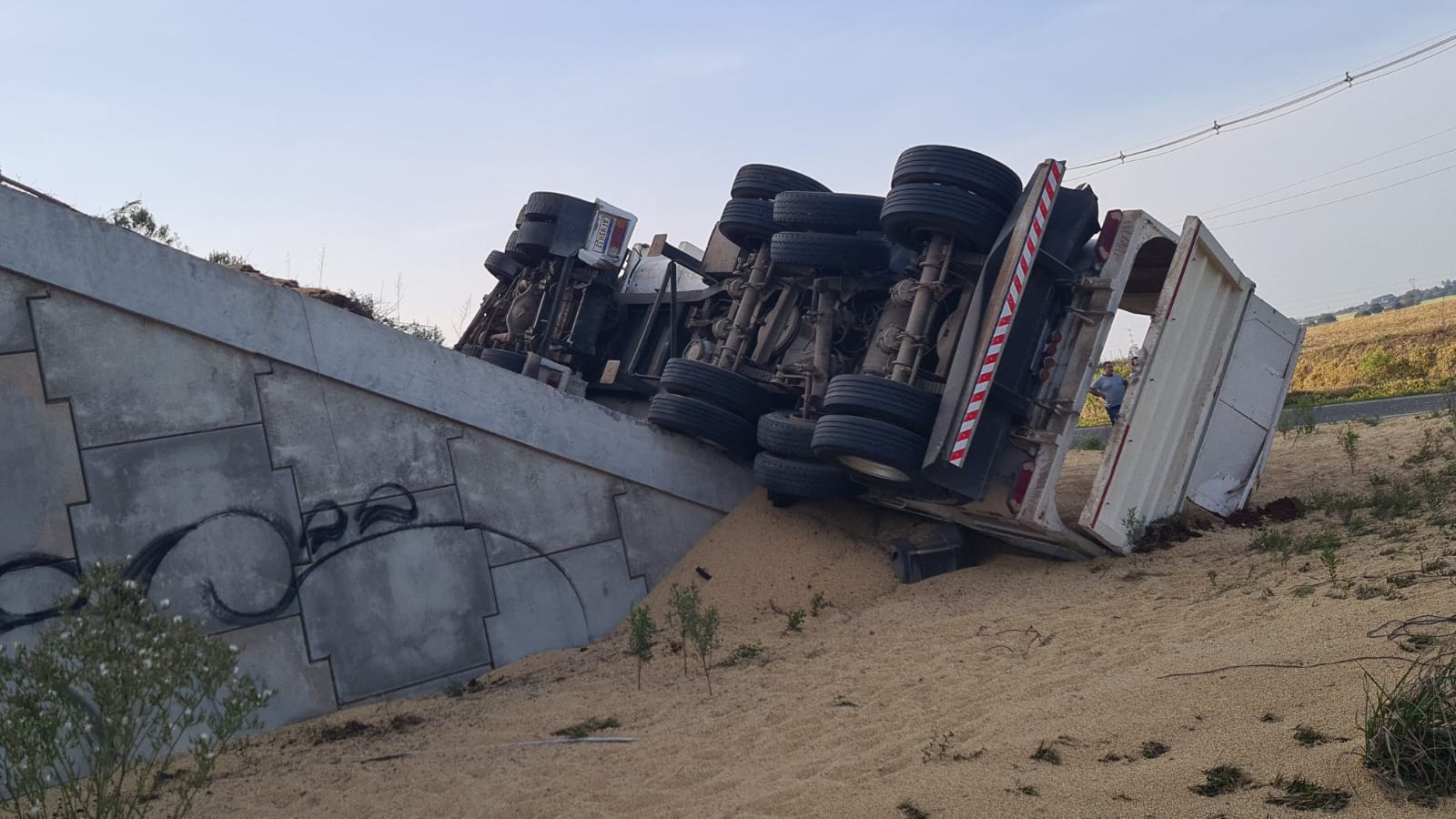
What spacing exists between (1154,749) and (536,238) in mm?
7500

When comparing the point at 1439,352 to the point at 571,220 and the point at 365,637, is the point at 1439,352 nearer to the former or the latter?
the point at 571,220

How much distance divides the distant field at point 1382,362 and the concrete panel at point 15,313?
701 inches

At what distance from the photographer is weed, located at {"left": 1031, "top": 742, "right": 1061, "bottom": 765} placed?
3.50m

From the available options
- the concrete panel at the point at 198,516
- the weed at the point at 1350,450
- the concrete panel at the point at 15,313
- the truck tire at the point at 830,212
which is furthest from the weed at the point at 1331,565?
the concrete panel at the point at 15,313

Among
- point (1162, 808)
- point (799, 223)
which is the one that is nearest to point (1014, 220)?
point (799, 223)

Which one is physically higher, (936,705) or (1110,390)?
(1110,390)

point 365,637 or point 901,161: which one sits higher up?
point 901,161

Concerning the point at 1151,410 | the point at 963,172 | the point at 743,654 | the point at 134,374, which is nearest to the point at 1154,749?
the point at 743,654

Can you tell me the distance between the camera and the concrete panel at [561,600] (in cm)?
665

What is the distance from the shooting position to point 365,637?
6.18 m

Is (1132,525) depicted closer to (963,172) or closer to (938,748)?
(963,172)

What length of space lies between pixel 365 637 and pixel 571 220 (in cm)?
470

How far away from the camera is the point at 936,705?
4.47 metres

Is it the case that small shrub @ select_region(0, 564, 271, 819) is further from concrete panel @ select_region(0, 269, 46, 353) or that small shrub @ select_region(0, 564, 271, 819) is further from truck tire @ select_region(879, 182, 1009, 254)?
truck tire @ select_region(879, 182, 1009, 254)
